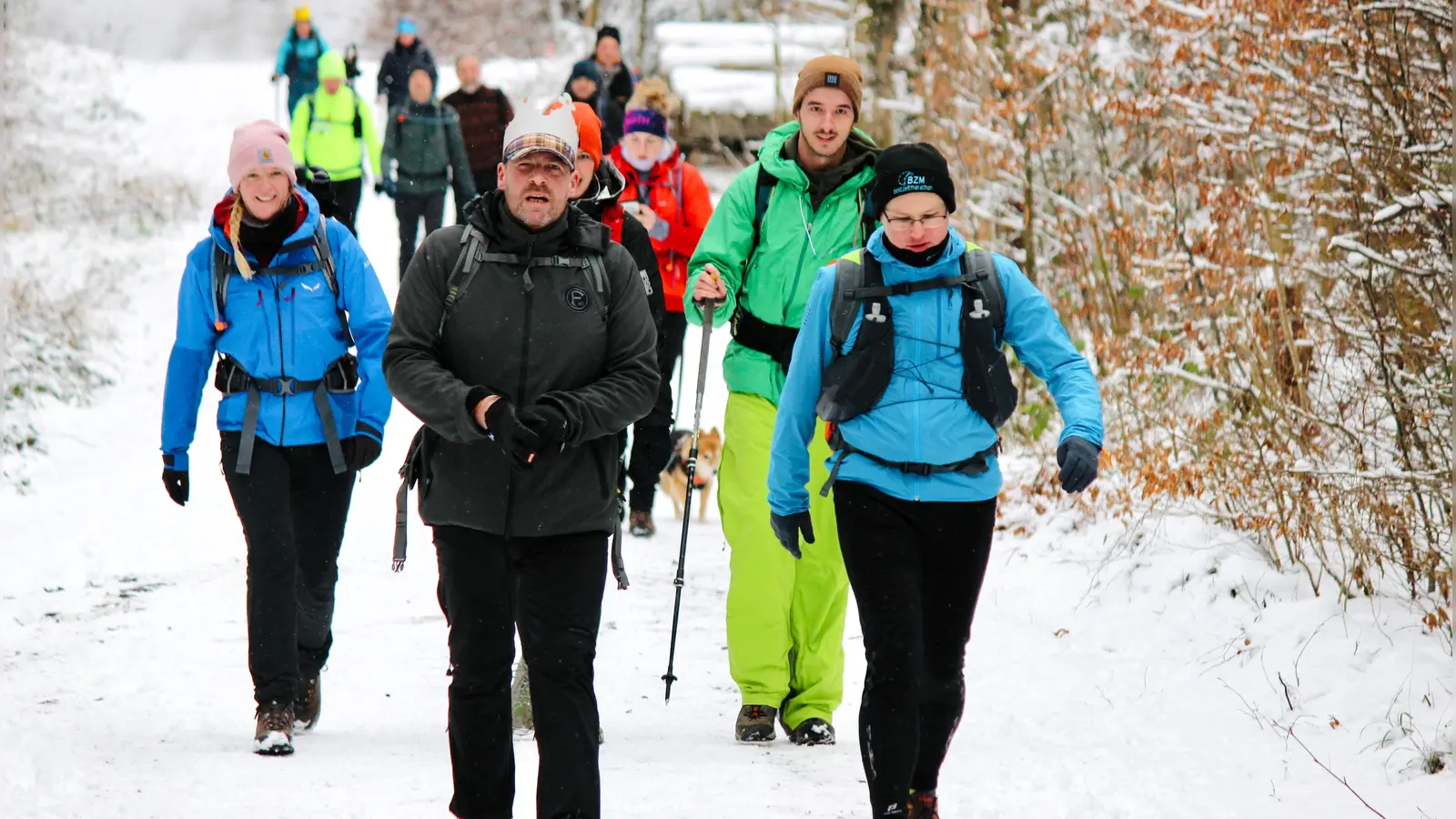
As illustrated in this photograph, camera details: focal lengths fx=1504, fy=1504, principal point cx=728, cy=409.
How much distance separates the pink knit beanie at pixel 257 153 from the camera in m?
5.38

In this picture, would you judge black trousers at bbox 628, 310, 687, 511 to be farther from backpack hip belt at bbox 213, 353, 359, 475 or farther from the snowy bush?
the snowy bush

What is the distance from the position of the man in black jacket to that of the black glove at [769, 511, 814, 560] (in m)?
0.57

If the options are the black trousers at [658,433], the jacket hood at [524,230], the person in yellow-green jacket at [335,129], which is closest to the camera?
the jacket hood at [524,230]

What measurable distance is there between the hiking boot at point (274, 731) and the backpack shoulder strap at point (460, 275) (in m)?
1.98

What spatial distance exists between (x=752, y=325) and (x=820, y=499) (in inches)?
28.2

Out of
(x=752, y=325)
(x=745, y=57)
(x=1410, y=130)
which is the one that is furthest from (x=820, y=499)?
(x=745, y=57)

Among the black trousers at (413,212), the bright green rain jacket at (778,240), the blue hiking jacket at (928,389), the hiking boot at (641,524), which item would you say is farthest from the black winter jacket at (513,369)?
the black trousers at (413,212)

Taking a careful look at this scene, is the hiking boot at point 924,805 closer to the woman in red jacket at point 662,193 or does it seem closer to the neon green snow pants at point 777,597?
the neon green snow pants at point 777,597

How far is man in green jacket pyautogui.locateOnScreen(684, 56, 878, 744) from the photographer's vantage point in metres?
5.64

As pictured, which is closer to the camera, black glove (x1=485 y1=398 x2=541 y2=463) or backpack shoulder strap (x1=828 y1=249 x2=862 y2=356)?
black glove (x1=485 y1=398 x2=541 y2=463)

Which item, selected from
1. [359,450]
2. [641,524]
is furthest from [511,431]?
[641,524]

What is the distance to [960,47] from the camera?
1192 cm

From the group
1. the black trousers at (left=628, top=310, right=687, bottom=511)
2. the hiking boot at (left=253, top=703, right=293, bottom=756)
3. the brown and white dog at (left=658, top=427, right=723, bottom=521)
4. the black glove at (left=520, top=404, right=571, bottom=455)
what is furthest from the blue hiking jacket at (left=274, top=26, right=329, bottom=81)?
the black glove at (left=520, top=404, right=571, bottom=455)

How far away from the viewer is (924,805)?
14.5 ft
